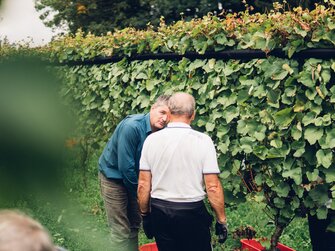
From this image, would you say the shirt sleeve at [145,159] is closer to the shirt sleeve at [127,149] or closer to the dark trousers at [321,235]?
the shirt sleeve at [127,149]

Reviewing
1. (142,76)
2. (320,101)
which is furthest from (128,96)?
(320,101)

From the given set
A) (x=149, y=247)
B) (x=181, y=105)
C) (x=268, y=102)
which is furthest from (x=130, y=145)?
(x=149, y=247)

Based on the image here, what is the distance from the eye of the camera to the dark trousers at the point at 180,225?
13.0ft

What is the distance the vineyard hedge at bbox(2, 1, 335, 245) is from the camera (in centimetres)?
385

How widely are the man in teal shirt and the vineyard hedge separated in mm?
288

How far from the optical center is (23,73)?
0.48m

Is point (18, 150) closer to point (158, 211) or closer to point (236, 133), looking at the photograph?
point (158, 211)

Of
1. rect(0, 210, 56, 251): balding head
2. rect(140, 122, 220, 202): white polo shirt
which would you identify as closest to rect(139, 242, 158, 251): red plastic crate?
rect(140, 122, 220, 202): white polo shirt

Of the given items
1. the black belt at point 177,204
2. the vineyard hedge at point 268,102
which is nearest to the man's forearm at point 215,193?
the black belt at point 177,204

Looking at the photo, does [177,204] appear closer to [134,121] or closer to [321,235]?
[134,121]

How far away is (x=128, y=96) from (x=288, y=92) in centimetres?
215

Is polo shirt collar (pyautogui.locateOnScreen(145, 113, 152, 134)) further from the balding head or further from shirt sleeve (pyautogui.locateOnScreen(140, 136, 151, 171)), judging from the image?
the balding head

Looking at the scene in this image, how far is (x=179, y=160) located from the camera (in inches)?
152

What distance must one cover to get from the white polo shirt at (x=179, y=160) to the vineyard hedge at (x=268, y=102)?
0.45m
